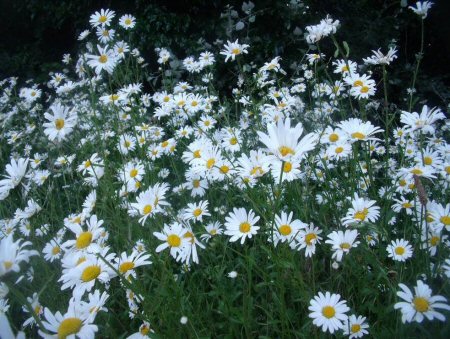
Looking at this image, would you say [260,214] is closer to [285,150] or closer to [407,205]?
[285,150]

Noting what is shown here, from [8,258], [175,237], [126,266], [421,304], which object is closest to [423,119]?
[421,304]

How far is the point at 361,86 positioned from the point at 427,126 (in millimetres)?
699

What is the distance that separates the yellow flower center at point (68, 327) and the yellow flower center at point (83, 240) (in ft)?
1.39

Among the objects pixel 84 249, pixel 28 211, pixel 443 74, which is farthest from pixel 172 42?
pixel 84 249

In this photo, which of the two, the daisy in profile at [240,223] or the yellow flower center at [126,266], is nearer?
the yellow flower center at [126,266]

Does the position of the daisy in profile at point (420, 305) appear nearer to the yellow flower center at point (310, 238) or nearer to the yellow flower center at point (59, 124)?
the yellow flower center at point (310, 238)

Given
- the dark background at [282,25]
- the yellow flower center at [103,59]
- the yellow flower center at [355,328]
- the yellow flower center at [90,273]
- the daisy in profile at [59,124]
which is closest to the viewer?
the yellow flower center at [90,273]

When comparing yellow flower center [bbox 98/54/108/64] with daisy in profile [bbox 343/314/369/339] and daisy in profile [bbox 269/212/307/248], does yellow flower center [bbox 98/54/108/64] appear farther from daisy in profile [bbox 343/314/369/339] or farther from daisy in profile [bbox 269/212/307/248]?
daisy in profile [bbox 343/314/369/339]

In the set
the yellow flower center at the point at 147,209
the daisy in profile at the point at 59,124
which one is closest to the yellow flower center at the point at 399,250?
the yellow flower center at the point at 147,209

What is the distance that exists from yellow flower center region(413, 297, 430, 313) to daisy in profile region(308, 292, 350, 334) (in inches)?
8.7

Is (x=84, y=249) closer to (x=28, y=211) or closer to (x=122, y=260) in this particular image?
(x=122, y=260)

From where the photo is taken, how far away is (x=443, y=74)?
482 cm

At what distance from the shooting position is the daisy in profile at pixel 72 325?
4.02 ft

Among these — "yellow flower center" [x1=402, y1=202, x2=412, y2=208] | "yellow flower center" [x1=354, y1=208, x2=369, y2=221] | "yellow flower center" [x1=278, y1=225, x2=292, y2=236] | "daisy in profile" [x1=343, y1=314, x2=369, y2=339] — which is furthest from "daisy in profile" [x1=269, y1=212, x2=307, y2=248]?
"yellow flower center" [x1=402, y1=202, x2=412, y2=208]
